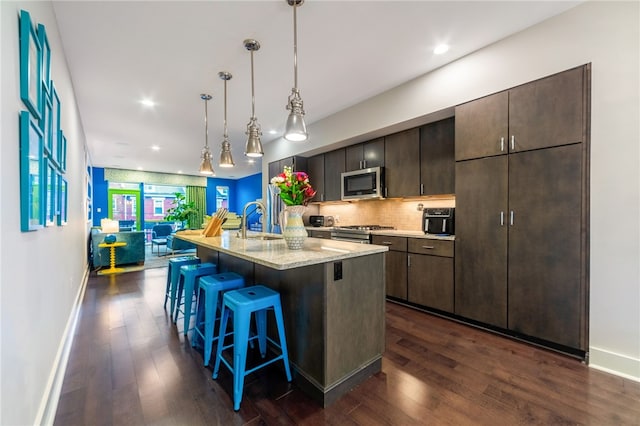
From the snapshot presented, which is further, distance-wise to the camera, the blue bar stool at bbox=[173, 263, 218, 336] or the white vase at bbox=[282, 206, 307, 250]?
the blue bar stool at bbox=[173, 263, 218, 336]

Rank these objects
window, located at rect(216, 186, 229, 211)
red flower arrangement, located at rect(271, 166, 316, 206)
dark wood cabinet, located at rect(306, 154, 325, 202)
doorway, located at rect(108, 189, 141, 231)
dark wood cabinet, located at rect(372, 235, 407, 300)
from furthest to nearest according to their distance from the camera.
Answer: window, located at rect(216, 186, 229, 211), doorway, located at rect(108, 189, 141, 231), dark wood cabinet, located at rect(306, 154, 325, 202), dark wood cabinet, located at rect(372, 235, 407, 300), red flower arrangement, located at rect(271, 166, 316, 206)

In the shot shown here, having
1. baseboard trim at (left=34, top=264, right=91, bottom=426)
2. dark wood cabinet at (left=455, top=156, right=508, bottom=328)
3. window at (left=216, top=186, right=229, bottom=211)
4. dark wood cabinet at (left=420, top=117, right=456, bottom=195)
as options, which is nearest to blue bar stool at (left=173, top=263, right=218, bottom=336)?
baseboard trim at (left=34, top=264, right=91, bottom=426)

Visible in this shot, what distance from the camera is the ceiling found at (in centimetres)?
198

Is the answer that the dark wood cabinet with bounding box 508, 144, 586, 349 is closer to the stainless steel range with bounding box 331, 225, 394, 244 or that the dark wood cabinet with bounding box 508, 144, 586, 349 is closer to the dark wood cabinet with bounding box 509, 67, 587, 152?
the dark wood cabinet with bounding box 509, 67, 587, 152

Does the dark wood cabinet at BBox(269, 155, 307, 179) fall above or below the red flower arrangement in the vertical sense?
above

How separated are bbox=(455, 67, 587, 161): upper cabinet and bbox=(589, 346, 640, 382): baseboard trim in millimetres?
1586

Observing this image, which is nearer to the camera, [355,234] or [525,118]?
[525,118]

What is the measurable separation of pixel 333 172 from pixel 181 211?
6939 mm

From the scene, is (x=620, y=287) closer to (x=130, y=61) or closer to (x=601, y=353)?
(x=601, y=353)

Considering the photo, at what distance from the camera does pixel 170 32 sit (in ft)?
7.20

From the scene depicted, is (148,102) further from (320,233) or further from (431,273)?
(431,273)

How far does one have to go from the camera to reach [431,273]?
2916 mm

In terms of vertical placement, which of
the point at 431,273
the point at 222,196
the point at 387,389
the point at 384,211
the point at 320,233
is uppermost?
the point at 222,196

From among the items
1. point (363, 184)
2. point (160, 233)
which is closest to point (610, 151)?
point (363, 184)
